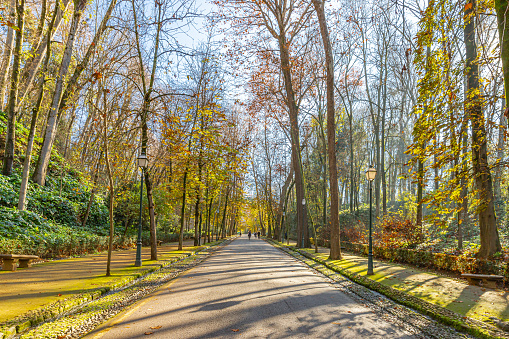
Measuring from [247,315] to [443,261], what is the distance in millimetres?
10234

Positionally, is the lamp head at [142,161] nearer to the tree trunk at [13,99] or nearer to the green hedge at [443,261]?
the tree trunk at [13,99]

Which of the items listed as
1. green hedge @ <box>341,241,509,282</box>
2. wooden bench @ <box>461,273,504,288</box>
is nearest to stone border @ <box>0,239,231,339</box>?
wooden bench @ <box>461,273,504,288</box>

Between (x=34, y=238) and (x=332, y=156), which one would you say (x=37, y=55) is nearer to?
(x=34, y=238)

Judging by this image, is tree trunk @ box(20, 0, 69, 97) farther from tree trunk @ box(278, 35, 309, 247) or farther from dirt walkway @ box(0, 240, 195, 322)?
tree trunk @ box(278, 35, 309, 247)

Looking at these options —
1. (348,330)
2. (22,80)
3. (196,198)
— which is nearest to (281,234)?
(196,198)

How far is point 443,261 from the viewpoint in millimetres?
12422

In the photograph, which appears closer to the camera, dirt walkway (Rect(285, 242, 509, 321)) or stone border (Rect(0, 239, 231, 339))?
stone border (Rect(0, 239, 231, 339))

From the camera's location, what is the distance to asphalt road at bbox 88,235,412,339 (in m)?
4.59

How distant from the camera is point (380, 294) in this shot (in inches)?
318

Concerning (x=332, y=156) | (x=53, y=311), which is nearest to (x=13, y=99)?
(x=53, y=311)

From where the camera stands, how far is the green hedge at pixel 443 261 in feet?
32.6

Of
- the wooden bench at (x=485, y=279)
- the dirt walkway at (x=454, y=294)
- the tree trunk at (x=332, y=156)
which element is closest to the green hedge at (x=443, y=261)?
the wooden bench at (x=485, y=279)

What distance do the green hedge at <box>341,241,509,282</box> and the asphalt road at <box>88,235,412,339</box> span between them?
545 cm

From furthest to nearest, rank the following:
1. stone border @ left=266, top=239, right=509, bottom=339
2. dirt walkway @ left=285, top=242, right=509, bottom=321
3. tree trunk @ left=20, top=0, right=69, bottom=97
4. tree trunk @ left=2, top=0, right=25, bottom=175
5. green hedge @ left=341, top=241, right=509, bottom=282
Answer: tree trunk @ left=20, top=0, right=69, bottom=97, tree trunk @ left=2, top=0, right=25, bottom=175, green hedge @ left=341, top=241, right=509, bottom=282, dirt walkway @ left=285, top=242, right=509, bottom=321, stone border @ left=266, top=239, right=509, bottom=339
